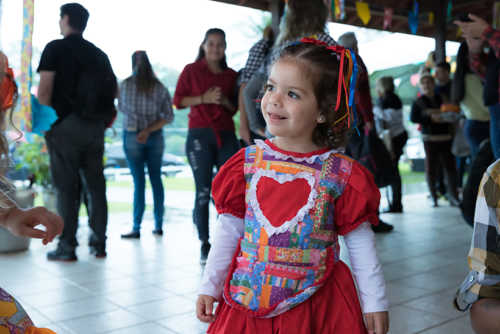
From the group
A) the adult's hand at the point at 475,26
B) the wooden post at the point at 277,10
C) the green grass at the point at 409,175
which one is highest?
the wooden post at the point at 277,10

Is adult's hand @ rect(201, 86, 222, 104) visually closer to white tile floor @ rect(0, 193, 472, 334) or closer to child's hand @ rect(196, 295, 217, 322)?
white tile floor @ rect(0, 193, 472, 334)

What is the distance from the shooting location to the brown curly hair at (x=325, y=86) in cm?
125

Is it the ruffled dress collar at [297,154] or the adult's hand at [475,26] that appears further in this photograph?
the adult's hand at [475,26]

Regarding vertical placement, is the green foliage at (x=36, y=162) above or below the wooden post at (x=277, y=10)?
below

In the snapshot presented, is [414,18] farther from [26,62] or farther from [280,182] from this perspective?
[280,182]

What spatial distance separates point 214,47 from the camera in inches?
131

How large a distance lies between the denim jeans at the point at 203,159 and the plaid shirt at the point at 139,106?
38.9 inches

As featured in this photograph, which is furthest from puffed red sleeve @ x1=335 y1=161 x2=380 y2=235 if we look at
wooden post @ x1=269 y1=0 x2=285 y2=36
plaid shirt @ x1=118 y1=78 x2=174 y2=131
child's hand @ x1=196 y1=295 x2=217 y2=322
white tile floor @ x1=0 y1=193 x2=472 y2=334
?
wooden post @ x1=269 y1=0 x2=285 y2=36

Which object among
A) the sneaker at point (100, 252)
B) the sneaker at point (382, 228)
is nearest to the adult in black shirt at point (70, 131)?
the sneaker at point (100, 252)

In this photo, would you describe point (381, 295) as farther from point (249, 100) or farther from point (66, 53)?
point (66, 53)

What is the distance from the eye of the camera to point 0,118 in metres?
1.08

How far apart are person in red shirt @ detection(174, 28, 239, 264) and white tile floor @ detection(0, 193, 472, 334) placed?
466 mm

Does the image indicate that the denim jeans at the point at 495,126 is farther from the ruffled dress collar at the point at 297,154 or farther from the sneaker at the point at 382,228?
the ruffled dress collar at the point at 297,154

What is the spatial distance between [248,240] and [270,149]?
0.75 ft
